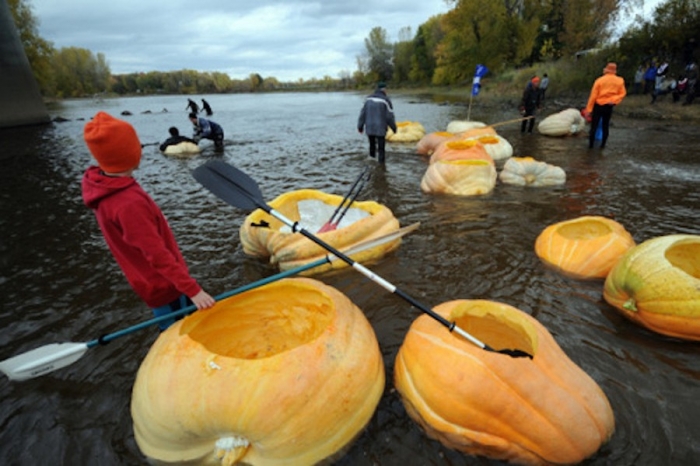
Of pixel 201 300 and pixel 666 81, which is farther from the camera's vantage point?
pixel 666 81

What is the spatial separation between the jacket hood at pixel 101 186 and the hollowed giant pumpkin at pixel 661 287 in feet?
13.7

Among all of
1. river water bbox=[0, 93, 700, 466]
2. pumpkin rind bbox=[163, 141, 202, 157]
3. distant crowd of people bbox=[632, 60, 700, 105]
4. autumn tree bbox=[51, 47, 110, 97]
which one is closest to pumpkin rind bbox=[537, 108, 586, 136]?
river water bbox=[0, 93, 700, 466]

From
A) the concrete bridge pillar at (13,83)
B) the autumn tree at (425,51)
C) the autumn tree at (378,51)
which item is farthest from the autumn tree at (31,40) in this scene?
the autumn tree at (378,51)

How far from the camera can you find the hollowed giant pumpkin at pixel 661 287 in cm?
286

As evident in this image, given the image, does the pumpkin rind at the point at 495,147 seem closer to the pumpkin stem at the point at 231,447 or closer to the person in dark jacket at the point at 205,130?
the person in dark jacket at the point at 205,130

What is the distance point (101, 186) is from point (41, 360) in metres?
1.31

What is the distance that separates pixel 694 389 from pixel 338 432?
8.90 ft

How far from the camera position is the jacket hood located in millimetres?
2164

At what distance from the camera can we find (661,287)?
116 inches

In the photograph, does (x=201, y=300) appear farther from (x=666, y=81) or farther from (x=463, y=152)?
(x=666, y=81)

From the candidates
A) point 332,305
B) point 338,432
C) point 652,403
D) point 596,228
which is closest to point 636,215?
point 596,228

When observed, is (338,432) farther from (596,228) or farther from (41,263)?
(41,263)

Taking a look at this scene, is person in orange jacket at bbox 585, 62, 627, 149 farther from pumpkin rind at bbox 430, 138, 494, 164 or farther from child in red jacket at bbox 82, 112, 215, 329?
child in red jacket at bbox 82, 112, 215, 329

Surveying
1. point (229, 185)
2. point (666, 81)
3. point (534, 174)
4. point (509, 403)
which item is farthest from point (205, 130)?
point (666, 81)
